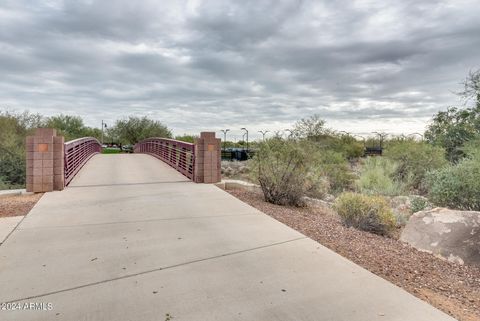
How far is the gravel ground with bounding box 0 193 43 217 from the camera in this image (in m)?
6.62

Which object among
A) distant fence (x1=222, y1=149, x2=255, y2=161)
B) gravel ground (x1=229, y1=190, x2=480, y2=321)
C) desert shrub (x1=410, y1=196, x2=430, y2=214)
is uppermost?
distant fence (x1=222, y1=149, x2=255, y2=161)

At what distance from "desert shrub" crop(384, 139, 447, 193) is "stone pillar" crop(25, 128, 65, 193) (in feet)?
41.1

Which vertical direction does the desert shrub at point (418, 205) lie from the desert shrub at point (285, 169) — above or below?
below

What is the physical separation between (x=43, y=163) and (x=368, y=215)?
769cm

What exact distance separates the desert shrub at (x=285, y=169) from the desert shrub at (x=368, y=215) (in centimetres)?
199

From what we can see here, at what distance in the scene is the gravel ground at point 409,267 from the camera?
11.7ft

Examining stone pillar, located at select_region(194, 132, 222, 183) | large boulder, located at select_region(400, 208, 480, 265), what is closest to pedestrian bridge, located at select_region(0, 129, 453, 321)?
large boulder, located at select_region(400, 208, 480, 265)

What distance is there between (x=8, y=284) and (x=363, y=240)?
4.67 metres

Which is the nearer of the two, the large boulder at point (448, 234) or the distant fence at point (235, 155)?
the large boulder at point (448, 234)

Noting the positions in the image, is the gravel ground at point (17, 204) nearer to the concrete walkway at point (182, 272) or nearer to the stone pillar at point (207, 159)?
the concrete walkway at point (182, 272)

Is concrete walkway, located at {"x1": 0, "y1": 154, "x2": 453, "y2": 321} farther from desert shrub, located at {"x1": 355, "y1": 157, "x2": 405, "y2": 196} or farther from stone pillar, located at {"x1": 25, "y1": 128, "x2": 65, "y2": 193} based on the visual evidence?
desert shrub, located at {"x1": 355, "y1": 157, "x2": 405, "y2": 196}

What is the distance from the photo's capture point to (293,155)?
29.2 ft

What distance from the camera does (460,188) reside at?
27.2 feet

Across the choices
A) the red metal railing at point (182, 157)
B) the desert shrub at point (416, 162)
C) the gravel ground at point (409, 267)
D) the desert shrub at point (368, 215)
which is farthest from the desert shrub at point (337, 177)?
the gravel ground at point (409, 267)
